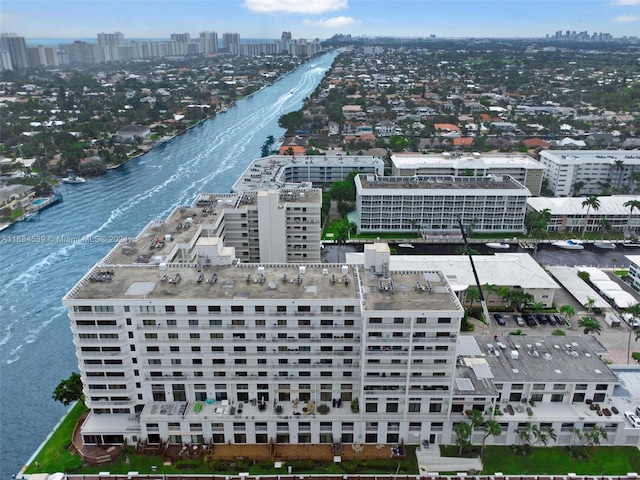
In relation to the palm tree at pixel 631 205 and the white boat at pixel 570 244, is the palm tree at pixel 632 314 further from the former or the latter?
the palm tree at pixel 631 205

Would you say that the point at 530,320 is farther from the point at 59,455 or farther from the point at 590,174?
the point at 590,174

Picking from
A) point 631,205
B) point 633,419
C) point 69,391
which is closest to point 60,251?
point 69,391

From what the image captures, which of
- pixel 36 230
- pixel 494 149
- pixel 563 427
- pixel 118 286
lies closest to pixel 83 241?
pixel 36 230

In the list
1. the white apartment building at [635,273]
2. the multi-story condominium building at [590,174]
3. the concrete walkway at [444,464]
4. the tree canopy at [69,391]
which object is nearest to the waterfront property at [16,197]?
the tree canopy at [69,391]

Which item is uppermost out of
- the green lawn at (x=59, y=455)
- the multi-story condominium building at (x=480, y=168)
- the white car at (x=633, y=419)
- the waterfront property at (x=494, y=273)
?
the multi-story condominium building at (x=480, y=168)

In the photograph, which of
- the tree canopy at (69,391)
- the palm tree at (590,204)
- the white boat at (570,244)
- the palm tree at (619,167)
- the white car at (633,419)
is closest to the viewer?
the white car at (633,419)

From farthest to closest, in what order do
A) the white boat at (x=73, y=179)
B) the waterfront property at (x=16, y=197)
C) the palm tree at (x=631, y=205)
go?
the white boat at (x=73, y=179) < the waterfront property at (x=16, y=197) < the palm tree at (x=631, y=205)

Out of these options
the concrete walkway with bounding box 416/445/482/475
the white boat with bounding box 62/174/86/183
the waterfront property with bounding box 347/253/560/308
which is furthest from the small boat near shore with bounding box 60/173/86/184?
the concrete walkway with bounding box 416/445/482/475

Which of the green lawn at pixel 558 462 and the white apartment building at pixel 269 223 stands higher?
the white apartment building at pixel 269 223
